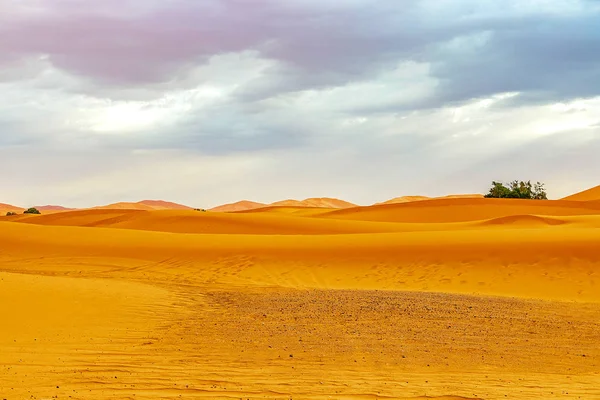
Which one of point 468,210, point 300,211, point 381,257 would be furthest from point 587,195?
point 381,257

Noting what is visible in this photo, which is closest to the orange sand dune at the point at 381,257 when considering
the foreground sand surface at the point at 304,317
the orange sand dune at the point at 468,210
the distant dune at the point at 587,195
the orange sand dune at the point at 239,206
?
the foreground sand surface at the point at 304,317

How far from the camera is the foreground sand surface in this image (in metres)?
8.87

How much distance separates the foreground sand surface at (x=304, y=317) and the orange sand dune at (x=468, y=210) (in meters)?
28.8

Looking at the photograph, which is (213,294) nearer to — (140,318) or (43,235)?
(140,318)

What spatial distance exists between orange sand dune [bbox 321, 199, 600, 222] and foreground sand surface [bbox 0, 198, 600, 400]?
2882 cm

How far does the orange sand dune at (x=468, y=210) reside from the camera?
58.1 m

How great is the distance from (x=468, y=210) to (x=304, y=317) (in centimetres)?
4849

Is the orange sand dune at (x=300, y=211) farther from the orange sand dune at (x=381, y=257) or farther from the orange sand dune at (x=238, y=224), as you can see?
the orange sand dune at (x=381, y=257)

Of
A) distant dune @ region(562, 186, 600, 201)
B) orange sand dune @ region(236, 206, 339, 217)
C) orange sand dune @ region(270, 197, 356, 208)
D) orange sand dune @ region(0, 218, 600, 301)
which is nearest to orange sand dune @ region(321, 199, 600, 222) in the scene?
orange sand dune @ region(236, 206, 339, 217)

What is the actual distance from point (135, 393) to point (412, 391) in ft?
11.4

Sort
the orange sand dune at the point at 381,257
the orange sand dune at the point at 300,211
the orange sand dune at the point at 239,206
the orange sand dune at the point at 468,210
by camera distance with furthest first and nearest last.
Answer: the orange sand dune at the point at 239,206
the orange sand dune at the point at 300,211
the orange sand dune at the point at 468,210
the orange sand dune at the point at 381,257

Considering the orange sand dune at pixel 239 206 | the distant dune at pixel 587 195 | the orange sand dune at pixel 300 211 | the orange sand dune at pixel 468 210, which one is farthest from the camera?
the orange sand dune at pixel 239 206

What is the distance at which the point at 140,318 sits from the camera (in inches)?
566

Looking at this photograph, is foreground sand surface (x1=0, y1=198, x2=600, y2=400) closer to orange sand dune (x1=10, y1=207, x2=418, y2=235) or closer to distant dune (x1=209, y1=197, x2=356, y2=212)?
orange sand dune (x1=10, y1=207, x2=418, y2=235)
